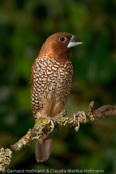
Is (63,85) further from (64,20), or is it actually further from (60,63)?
(64,20)

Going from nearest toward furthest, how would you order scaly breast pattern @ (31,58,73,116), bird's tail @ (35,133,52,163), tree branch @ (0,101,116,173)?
tree branch @ (0,101,116,173), scaly breast pattern @ (31,58,73,116), bird's tail @ (35,133,52,163)

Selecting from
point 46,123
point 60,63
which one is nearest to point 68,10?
Result: point 60,63

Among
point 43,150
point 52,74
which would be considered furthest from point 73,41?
point 43,150

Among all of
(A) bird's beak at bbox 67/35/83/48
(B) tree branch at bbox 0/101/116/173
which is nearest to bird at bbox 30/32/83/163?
(A) bird's beak at bbox 67/35/83/48

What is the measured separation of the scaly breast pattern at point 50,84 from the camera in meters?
2.40

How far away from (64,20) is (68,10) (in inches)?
5.0

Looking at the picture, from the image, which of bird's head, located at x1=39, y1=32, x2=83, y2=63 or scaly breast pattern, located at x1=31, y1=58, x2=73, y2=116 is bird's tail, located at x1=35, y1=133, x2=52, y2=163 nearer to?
scaly breast pattern, located at x1=31, y1=58, x2=73, y2=116

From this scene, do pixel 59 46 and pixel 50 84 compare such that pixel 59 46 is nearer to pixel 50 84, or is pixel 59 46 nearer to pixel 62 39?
pixel 62 39

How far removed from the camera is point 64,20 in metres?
3.83

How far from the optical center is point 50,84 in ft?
7.88

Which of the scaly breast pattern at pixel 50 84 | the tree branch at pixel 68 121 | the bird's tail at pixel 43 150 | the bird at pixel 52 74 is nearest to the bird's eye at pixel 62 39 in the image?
the bird at pixel 52 74

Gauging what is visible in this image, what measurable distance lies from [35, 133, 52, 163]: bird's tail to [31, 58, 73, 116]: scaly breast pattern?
0.89 feet

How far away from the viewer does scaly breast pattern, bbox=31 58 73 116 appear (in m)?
2.40

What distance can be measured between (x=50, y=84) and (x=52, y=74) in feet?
0.24
